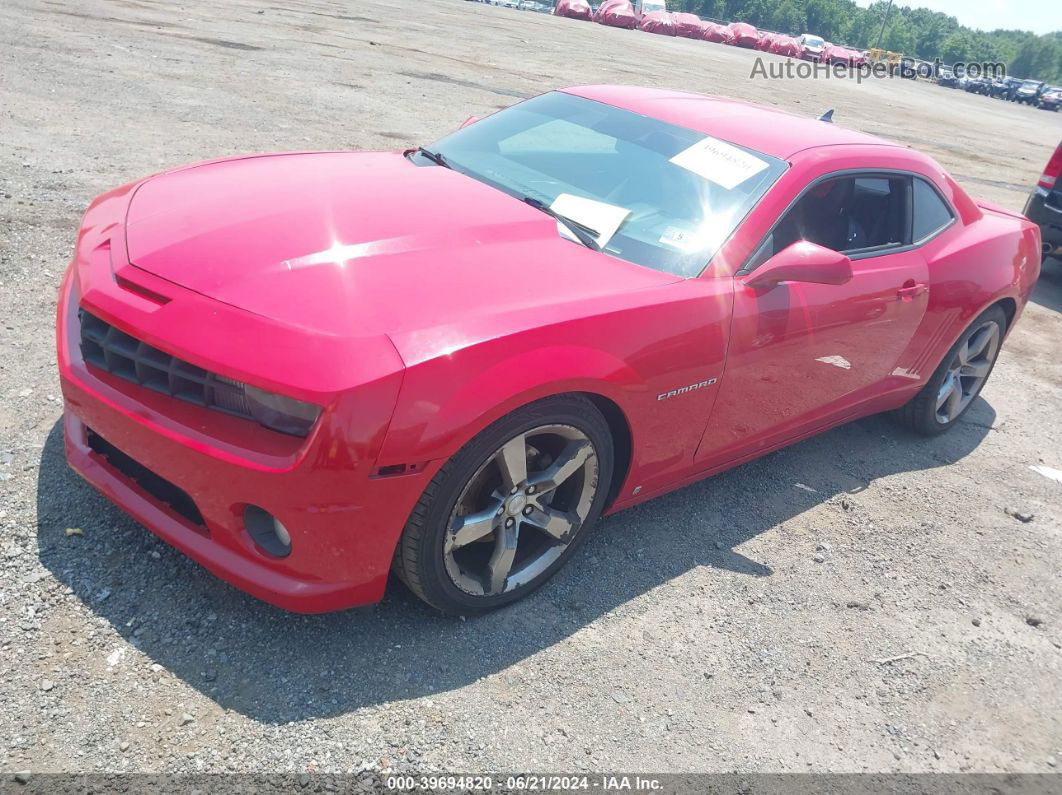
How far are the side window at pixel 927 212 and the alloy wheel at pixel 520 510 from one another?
7.46ft

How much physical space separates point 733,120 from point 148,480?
2791 mm

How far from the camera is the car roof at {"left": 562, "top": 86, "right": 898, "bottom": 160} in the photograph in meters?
3.53

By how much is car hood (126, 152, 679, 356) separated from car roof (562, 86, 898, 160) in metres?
0.93

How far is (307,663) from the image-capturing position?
2449 mm

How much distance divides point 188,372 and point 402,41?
56.0 ft

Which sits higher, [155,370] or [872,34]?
[872,34]

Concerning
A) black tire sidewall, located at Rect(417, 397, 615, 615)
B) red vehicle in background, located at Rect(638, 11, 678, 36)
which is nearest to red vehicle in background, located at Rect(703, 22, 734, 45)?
red vehicle in background, located at Rect(638, 11, 678, 36)

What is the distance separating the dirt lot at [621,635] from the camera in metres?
2.26

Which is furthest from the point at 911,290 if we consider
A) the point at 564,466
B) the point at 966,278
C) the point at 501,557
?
the point at 501,557

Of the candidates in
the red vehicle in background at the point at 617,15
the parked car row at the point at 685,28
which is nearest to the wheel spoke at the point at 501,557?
the parked car row at the point at 685,28

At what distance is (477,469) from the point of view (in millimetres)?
2426

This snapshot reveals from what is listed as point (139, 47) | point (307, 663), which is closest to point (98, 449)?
point (307, 663)

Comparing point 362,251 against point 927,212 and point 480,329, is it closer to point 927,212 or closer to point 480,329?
point 480,329

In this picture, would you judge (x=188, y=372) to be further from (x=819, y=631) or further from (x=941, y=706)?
(x=941, y=706)
